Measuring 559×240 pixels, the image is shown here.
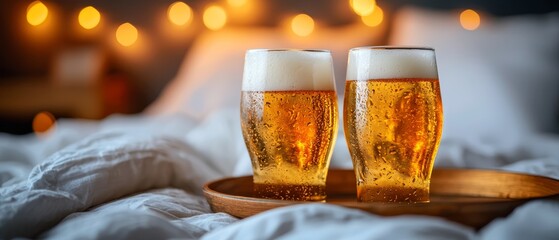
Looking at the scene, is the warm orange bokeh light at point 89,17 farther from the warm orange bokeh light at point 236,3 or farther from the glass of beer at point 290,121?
the glass of beer at point 290,121

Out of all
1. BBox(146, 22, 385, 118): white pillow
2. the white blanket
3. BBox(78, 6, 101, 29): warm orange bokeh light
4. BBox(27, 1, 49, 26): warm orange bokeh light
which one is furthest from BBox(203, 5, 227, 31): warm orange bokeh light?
the white blanket

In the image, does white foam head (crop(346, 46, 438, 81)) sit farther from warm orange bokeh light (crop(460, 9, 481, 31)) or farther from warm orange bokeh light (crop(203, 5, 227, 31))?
warm orange bokeh light (crop(203, 5, 227, 31))

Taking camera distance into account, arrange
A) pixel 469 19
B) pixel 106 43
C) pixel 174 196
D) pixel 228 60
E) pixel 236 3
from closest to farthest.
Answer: pixel 174 196 → pixel 228 60 → pixel 469 19 → pixel 236 3 → pixel 106 43

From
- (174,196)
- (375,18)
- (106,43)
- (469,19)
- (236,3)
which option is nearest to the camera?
(174,196)

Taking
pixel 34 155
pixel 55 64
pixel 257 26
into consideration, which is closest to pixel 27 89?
pixel 55 64

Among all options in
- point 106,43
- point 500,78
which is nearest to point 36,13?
point 106,43

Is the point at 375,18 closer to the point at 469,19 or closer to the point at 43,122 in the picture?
the point at 469,19

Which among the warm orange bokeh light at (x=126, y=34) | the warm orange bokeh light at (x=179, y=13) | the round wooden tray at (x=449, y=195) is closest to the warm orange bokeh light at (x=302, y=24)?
the warm orange bokeh light at (x=179, y=13)
